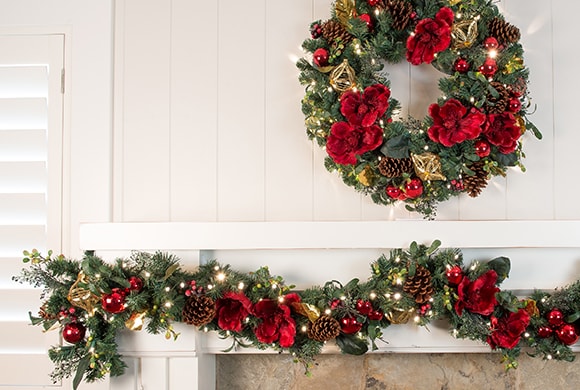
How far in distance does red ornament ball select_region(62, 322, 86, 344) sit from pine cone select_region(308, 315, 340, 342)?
23.4 inches

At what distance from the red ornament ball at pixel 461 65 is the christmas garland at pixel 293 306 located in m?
0.47

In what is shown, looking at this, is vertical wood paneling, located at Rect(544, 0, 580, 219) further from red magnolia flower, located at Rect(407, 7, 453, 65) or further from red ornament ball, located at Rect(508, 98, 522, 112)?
red magnolia flower, located at Rect(407, 7, 453, 65)

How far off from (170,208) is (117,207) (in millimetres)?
160

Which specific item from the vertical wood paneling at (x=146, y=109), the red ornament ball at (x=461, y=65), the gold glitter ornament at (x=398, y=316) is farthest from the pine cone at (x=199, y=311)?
the red ornament ball at (x=461, y=65)

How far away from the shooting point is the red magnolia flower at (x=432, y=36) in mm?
1407

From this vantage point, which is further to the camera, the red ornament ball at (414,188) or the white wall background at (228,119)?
the white wall background at (228,119)

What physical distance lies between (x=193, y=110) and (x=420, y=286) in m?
0.82

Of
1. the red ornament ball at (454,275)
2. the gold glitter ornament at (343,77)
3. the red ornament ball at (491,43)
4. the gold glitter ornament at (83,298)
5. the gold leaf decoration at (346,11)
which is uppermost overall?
the gold leaf decoration at (346,11)

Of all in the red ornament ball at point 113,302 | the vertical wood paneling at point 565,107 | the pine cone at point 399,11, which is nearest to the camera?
the red ornament ball at point 113,302

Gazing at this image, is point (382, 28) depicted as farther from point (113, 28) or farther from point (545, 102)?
point (113, 28)

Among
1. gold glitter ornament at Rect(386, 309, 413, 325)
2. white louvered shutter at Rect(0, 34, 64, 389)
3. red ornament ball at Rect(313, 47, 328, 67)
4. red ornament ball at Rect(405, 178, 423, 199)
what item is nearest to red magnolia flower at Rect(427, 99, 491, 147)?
red ornament ball at Rect(405, 178, 423, 199)

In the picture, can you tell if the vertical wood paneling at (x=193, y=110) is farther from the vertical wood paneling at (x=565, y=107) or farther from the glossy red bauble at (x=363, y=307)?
the vertical wood paneling at (x=565, y=107)

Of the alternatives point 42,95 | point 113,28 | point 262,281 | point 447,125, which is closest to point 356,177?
point 447,125

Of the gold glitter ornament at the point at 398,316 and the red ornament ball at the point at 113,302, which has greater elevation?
the red ornament ball at the point at 113,302
